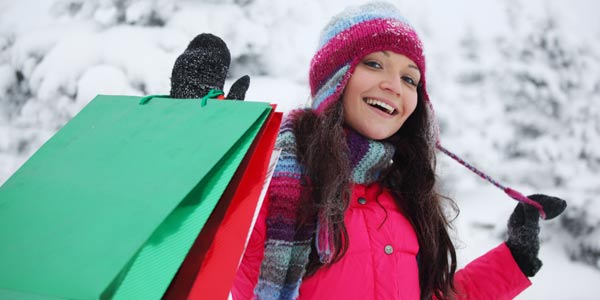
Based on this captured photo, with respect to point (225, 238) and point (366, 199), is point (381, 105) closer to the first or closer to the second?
point (366, 199)

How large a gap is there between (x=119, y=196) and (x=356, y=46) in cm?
63

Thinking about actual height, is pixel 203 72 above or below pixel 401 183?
above

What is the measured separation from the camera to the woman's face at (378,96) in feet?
2.94

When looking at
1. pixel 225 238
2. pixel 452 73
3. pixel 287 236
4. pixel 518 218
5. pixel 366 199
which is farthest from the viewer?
pixel 452 73

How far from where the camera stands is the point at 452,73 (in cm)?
191

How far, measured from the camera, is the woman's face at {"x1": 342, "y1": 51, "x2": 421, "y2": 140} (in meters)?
0.90

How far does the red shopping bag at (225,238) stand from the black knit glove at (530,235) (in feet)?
2.46

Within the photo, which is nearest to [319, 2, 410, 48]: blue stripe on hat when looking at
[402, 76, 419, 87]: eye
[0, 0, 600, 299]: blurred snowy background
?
[402, 76, 419, 87]: eye

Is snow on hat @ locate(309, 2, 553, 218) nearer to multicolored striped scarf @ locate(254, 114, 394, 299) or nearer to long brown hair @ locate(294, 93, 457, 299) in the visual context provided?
long brown hair @ locate(294, 93, 457, 299)

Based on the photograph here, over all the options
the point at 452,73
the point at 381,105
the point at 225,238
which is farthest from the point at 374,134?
the point at 452,73

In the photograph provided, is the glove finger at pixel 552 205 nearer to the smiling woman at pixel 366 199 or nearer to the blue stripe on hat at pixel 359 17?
the smiling woman at pixel 366 199

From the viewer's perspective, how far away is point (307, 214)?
774 millimetres

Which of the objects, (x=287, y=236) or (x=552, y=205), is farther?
(x=552, y=205)

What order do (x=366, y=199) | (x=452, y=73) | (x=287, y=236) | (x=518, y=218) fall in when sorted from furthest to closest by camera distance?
(x=452, y=73), (x=518, y=218), (x=366, y=199), (x=287, y=236)
